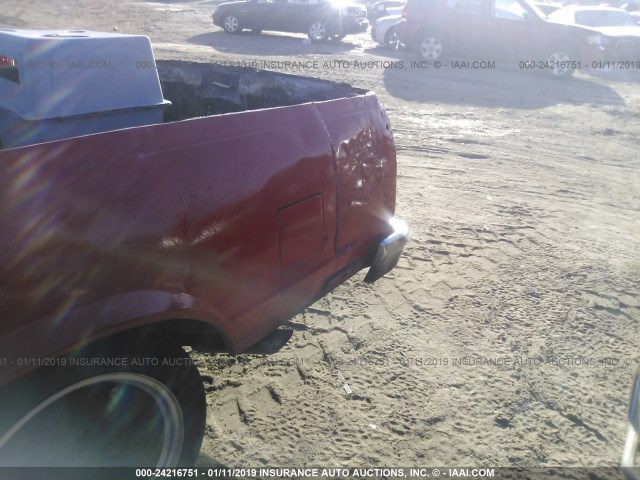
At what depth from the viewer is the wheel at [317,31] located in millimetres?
16891

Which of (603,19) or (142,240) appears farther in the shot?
(603,19)

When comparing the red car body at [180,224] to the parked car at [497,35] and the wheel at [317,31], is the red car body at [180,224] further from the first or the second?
the wheel at [317,31]

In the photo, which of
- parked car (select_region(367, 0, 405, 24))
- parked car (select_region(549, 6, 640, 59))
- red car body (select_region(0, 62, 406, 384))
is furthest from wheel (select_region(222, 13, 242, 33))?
red car body (select_region(0, 62, 406, 384))

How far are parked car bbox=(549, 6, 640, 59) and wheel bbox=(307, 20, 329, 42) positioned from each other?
21.9 ft

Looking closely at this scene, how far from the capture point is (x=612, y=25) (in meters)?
14.7

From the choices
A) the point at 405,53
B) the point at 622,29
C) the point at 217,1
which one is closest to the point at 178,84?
the point at 405,53

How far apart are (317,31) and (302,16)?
0.66m

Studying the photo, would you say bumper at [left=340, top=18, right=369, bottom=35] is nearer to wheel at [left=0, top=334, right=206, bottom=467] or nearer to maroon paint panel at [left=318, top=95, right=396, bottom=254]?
maroon paint panel at [left=318, top=95, right=396, bottom=254]

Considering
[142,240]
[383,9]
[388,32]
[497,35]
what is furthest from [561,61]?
[142,240]

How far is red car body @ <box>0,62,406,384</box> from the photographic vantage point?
1.63 m

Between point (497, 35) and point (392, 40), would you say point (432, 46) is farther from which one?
point (392, 40)

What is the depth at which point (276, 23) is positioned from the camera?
679 inches

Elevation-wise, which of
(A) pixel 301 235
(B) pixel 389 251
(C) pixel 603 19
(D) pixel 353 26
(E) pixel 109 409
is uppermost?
(C) pixel 603 19

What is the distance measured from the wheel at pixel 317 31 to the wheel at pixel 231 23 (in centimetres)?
254
